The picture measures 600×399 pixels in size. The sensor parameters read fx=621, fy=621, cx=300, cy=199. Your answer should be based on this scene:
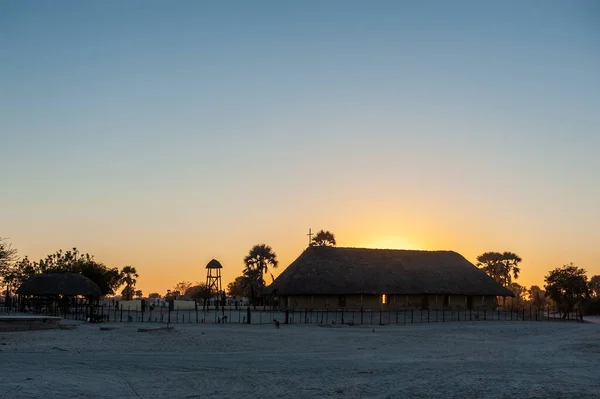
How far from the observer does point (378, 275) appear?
60.8 m

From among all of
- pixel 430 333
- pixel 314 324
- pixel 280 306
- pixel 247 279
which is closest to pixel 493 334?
pixel 430 333

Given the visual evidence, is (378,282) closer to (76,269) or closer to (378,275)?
(378,275)

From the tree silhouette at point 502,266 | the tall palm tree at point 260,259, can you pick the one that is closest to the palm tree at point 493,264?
the tree silhouette at point 502,266

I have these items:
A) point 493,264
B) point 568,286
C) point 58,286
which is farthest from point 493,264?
point 58,286

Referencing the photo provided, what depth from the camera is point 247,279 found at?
76.4m

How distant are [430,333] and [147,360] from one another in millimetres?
19629

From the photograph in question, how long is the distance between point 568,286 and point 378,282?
65.6ft

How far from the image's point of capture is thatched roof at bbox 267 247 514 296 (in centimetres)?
5775

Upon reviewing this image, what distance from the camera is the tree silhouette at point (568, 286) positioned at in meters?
62.7

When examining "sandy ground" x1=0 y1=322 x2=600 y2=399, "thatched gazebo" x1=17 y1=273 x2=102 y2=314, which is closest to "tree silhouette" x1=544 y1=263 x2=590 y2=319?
"sandy ground" x1=0 y1=322 x2=600 y2=399

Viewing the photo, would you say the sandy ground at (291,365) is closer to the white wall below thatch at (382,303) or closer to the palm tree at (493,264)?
the white wall below thatch at (382,303)

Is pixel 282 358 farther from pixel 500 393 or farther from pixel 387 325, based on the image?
pixel 387 325

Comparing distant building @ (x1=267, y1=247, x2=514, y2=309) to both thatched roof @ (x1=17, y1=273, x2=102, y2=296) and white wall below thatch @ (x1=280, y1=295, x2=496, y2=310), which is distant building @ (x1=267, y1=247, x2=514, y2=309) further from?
thatched roof @ (x1=17, y1=273, x2=102, y2=296)

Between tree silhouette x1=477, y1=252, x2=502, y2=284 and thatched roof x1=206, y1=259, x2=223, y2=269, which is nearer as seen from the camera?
thatched roof x1=206, y1=259, x2=223, y2=269
